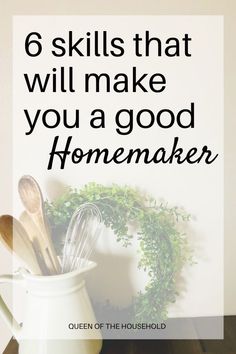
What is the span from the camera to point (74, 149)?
808mm

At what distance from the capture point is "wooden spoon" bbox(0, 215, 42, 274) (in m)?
0.62

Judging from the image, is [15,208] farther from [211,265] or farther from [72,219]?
[211,265]

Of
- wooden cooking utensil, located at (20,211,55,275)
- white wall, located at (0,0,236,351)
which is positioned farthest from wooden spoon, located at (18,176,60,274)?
white wall, located at (0,0,236,351)

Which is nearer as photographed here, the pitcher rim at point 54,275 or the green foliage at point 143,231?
the pitcher rim at point 54,275

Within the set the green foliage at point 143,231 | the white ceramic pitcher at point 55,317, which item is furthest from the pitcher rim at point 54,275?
the green foliage at point 143,231

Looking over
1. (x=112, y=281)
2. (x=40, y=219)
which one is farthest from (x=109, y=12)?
(x=112, y=281)

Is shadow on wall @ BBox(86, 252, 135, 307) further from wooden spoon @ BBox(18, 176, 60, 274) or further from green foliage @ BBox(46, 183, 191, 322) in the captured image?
wooden spoon @ BBox(18, 176, 60, 274)

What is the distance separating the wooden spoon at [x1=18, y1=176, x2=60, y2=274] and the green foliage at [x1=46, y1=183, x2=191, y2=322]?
0.23ft

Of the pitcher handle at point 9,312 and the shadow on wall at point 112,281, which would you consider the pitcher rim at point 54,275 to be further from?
the shadow on wall at point 112,281

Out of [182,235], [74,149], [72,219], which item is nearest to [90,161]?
[74,149]

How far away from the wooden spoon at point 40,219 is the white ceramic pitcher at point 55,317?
42 millimetres

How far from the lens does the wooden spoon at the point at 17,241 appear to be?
0.62 meters

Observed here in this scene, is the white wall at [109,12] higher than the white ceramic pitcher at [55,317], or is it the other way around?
the white wall at [109,12]

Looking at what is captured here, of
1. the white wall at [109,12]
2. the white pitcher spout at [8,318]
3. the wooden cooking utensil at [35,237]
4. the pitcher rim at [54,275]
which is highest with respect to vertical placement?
the white wall at [109,12]
